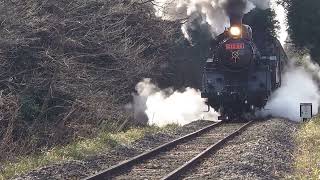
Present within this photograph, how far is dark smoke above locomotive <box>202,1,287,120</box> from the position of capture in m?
18.4

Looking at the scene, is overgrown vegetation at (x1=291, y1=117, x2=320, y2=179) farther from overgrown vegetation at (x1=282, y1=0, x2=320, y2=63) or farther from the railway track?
overgrown vegetation at (x1=282, y1=0, x2=320, y2=63)

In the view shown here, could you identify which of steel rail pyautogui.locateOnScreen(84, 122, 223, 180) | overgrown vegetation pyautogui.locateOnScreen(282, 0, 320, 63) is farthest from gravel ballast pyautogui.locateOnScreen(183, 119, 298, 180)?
overgrown vegetation pyautogui.locateOnScreen(282, 0, 320, 63)

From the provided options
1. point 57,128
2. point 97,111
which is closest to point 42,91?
point 57,128

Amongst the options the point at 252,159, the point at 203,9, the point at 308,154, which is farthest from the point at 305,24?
the point at 252,159

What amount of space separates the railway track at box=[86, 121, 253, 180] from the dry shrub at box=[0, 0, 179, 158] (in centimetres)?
239

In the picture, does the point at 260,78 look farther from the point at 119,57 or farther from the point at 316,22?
the point at 316,22

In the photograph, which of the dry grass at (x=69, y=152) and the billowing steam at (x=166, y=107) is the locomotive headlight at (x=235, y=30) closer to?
the billowing steam at (x=166, y=107)

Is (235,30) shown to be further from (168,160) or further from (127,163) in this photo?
(127,163)

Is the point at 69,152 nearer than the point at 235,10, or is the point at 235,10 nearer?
the point at 69,152

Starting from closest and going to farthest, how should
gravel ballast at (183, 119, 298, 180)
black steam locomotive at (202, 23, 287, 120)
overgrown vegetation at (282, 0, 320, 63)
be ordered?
gravel ballast at (183, 119, 298, 180) → black steam locomotive at (202, 23, 287, 120) → overgrown vegetation at (282, 0, 320, 63)

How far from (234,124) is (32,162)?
9523 mm

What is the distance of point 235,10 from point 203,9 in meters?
3.65

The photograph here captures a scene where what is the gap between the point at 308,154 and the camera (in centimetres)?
1058

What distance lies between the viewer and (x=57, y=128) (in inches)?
481
